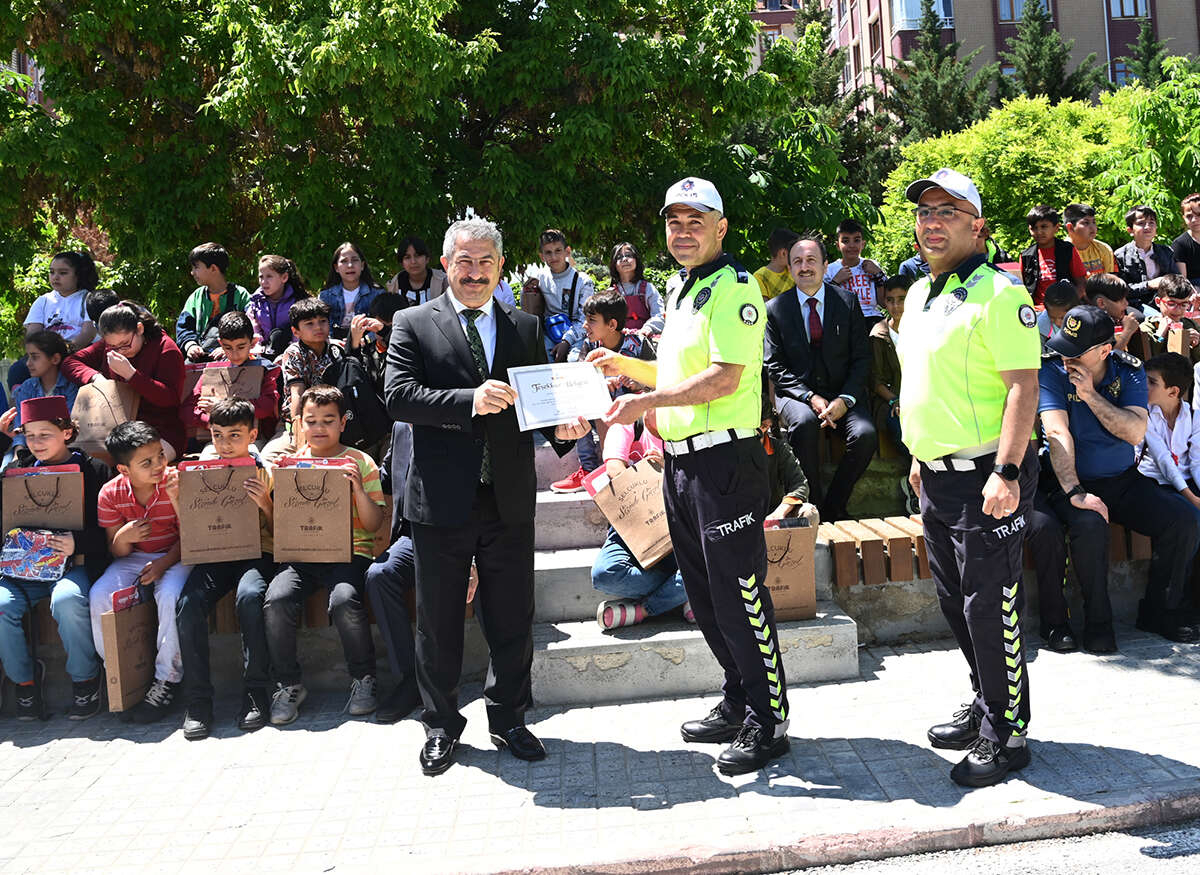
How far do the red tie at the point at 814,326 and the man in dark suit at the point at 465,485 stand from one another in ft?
10.6

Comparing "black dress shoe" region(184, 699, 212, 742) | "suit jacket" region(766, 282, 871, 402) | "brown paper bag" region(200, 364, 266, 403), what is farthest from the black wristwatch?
"brown paper bag" region(200, 364, 266, 403)

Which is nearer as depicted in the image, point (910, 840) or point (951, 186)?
point (910, 840)

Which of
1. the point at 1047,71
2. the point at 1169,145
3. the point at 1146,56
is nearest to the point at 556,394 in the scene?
the point at 1169,145

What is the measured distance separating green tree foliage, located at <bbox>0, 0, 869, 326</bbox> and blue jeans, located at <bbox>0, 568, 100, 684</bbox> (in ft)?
16.9

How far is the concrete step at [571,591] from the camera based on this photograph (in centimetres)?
580

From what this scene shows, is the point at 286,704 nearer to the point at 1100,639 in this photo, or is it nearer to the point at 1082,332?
the point at 1100,639

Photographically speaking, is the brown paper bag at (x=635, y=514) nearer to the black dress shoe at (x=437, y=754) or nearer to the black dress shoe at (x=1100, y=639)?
the black dress shoe at (x=437, y=754)

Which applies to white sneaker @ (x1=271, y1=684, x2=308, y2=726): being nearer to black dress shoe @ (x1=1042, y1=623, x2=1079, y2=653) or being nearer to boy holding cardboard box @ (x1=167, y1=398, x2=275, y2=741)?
boy holding cardboard box @ (x1=167, y1=398, x2=275, y2=741)

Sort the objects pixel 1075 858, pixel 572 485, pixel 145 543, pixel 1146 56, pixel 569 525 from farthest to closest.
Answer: pixel 1146 56 → pixel 572 485 → pixel 569 525 → pixel 145 543 → pixel 1075 858

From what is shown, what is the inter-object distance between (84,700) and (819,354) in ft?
16.9

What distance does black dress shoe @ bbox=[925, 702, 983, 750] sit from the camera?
4383 mm

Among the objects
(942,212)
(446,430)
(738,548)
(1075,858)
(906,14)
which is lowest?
(1075,858)

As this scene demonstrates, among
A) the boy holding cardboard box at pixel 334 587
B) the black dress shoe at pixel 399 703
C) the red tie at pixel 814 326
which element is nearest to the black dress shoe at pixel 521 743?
the black dress shoe at pixel 399 703

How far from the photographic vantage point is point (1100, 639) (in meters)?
5.53
